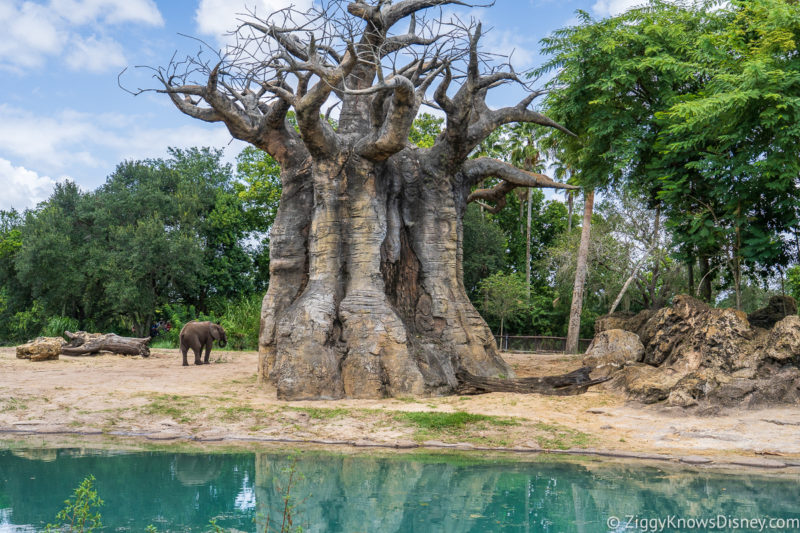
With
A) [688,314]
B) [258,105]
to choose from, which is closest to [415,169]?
[258,105]

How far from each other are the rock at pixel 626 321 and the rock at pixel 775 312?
6.63 feet

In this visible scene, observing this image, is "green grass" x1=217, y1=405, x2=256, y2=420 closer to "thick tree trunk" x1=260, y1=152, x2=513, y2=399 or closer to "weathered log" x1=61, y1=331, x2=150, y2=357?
"thick tree trunk" x1=260, y1=152, x2=513, y2=399

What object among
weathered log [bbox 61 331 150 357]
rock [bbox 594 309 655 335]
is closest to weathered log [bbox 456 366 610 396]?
rock [bbox 594 309 655 335]

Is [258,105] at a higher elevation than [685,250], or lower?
higher

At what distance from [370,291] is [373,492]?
19.4 ft

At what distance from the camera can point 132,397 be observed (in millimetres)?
9977

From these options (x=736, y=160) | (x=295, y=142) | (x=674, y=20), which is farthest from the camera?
(x=674, y=20)

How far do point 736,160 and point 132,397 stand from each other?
10.8m

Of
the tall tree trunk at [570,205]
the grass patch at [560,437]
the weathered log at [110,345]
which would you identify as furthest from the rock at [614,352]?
the tall tree trunk at [570,205]

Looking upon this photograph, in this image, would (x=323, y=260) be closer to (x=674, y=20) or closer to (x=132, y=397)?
(x=132, y=397)

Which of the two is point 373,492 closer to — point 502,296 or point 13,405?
point 13,405

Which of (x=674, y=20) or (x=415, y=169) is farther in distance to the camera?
(x=674, y=20)

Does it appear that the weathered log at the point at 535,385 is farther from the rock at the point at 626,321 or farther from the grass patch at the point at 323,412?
the rock at the point at 626,321

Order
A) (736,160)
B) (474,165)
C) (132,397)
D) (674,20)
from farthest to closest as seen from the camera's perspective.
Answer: (674,20), (474,165), (736,160), (132,397)
